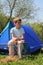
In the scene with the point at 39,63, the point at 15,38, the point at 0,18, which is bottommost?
the point at 39,63

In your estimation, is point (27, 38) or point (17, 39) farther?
point (27, 38)

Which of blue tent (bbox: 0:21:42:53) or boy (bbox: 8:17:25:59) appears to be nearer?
boy (bbox: 8:17:25:59)

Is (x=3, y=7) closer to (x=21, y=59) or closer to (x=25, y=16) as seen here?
(x=25, y=16)

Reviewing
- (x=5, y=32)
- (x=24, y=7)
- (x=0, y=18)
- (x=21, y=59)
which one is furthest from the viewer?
(x=24, y=7)

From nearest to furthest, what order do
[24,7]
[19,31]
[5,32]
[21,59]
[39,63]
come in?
[39,63] → [21,59] → [19,31] → [5,32] → [24,7]

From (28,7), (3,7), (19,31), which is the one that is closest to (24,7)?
(28,7)

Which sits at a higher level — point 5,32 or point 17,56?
point 5,32

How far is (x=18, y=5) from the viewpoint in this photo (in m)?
22.3

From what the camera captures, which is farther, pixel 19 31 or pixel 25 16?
pixel 25 16

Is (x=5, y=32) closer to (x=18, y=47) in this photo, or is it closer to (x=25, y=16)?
(x=18, y=47)

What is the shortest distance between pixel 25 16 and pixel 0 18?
2769mm

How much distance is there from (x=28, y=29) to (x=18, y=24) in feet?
7.65

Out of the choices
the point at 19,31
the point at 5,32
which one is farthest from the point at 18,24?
the point at 5,32

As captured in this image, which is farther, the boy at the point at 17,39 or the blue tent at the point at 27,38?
the blue tent at the point at 27,38
